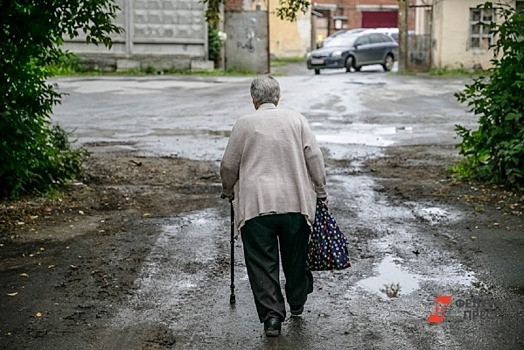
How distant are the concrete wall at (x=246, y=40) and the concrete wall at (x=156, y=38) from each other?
1471 millimetres

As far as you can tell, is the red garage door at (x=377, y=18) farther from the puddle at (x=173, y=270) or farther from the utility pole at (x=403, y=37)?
the puddle at (x=173, y=270)

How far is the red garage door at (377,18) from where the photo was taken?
2456 inches

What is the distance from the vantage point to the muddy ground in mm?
6301

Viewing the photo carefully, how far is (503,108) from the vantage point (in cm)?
1146

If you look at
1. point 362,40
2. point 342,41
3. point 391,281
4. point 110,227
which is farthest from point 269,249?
point 342,41

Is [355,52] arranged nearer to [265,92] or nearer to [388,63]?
[388,63]

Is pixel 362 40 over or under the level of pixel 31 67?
over

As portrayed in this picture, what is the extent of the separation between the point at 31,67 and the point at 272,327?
5.68m

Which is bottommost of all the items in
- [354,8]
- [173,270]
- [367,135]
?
[173,270]

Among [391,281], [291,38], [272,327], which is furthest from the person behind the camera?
[291,38]

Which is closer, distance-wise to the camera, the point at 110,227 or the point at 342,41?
the point at 110,227

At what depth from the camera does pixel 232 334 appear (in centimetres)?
590

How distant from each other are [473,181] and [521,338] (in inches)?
243

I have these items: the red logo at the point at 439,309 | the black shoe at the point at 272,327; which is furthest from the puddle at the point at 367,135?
the black shoe at the point at 272,327
